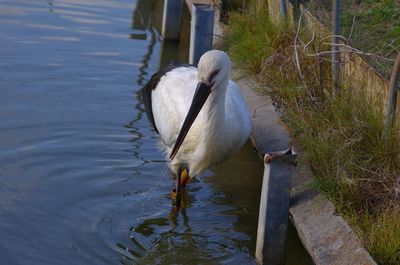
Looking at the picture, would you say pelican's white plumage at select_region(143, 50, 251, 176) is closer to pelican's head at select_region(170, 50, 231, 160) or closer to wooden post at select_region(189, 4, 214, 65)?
pelican's head at select_region(170, 50, 231, 160)

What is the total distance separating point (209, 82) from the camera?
20.6 ft

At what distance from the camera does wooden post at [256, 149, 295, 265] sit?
5.54 m

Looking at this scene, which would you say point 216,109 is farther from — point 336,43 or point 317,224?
point 336,43

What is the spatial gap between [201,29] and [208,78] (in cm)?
301

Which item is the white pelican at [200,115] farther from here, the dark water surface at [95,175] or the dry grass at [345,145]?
the dry grass at [345,145]

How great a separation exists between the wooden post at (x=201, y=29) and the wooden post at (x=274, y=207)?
381 cm

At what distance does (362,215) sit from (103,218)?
6.96ft

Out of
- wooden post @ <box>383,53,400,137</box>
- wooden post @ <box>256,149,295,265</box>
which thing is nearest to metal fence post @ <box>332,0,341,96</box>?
wooden post @ <box>383,53,400,137</box>

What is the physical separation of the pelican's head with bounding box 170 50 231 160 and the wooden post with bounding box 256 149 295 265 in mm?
920

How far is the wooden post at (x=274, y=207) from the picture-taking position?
5.54 m

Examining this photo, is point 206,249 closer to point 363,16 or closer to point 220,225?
point 220,225

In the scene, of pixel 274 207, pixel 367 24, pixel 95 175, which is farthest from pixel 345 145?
pixel 367 24

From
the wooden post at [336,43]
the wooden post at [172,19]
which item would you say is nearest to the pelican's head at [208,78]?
the wooden post at [336,43]

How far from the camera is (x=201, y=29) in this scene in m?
9.20
